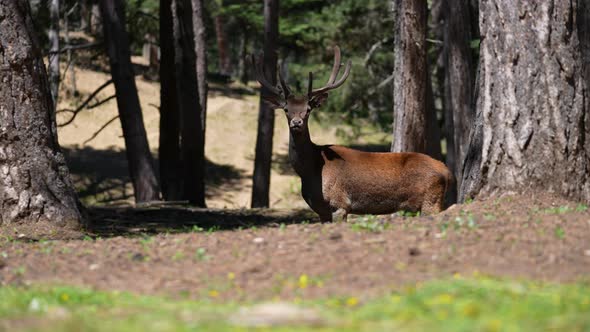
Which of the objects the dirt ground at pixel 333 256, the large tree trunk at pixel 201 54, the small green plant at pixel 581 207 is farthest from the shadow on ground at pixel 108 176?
the small green plant at pixel 581 207

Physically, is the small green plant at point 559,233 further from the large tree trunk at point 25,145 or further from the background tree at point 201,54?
the background tree at point 201,54

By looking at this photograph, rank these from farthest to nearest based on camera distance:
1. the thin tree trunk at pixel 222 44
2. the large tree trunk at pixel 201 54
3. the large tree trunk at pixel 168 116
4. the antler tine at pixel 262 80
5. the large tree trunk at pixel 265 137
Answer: the thin tree trunk at pixel 222 44, the large tree trunk at pixel 201 54, the large tree trunk at pixel 265 137, the large tree trunk at pixel 168 116, the antler tine at pixel 262 80

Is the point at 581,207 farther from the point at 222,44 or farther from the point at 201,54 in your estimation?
the point at 222,44

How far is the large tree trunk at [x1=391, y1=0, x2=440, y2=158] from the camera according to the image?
586 inches

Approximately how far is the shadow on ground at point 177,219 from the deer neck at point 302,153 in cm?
120

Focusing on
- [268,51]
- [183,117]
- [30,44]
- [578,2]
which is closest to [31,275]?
[30,44]

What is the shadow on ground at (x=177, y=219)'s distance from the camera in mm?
13055

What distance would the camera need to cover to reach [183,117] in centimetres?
1875

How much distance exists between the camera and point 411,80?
14984 millimetres

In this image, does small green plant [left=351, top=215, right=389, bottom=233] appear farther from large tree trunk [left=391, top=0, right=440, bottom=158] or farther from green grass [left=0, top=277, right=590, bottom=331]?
large tree trunk [left=391, top=0, right=440, bottom=158]

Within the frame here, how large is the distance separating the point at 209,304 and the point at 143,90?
3071cm

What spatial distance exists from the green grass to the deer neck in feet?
18.8

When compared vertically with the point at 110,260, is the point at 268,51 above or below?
above

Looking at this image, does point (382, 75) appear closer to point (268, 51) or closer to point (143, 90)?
point (268, 51)
